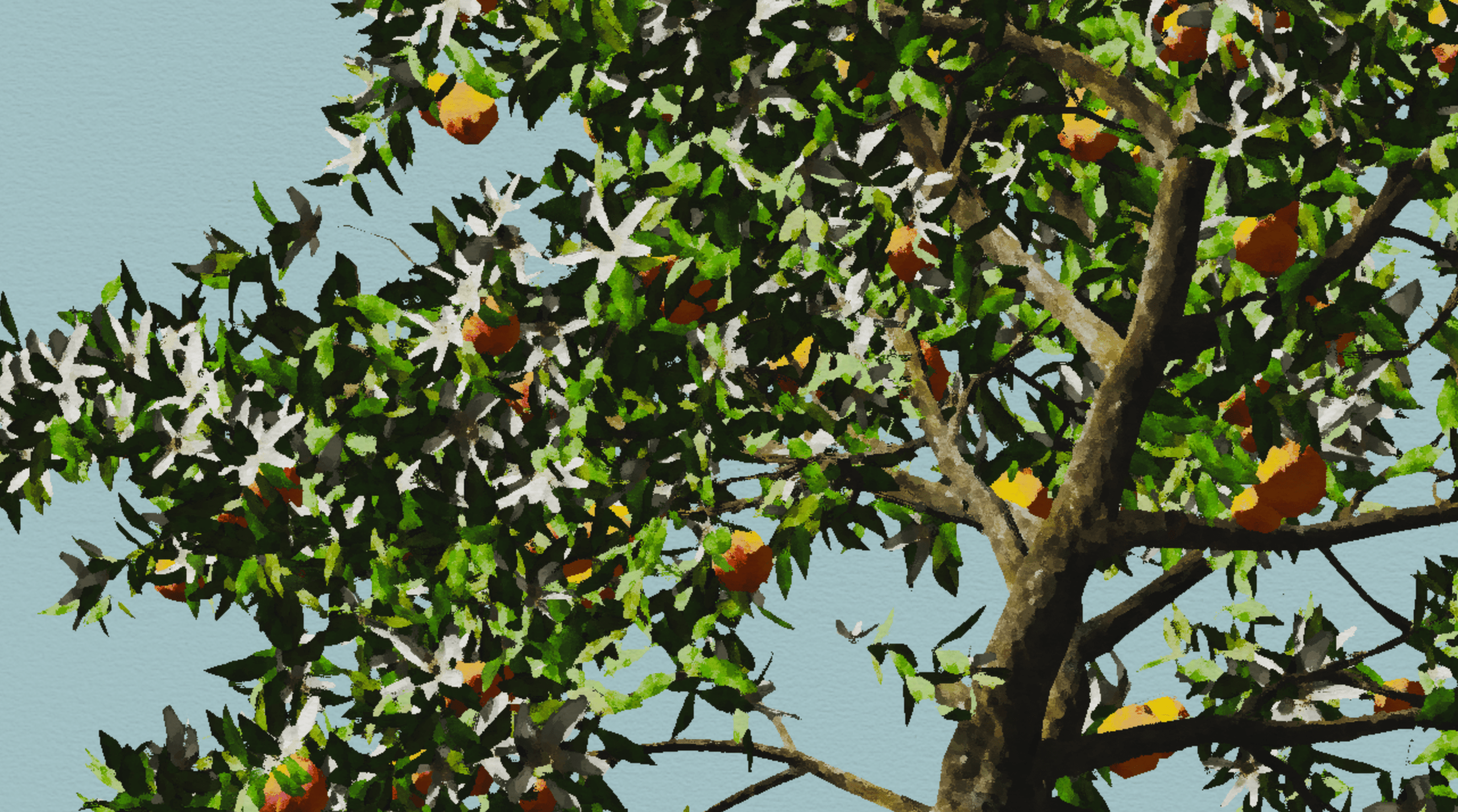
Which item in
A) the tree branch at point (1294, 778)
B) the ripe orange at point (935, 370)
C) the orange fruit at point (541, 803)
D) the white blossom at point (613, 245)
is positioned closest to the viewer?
the white blossom at point (613, 245)

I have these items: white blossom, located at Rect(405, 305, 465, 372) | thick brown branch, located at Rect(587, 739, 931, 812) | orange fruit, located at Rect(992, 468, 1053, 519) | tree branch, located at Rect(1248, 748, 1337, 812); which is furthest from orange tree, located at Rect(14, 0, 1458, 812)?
orange fruit, located at Rect(992, 468, 1053, 519)

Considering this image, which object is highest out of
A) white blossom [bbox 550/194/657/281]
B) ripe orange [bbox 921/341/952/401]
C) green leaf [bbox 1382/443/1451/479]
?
ripe orange [bbox 921/341/952/401]

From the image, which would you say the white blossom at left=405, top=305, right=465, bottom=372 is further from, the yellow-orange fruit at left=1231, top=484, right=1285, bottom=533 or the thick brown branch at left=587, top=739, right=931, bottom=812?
the yellow-orange fruit at left=1231, top=484, right=1285, bottom=533

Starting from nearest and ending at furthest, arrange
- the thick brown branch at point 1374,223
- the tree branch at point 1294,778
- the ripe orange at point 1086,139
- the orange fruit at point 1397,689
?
the thick brown branch at point 1374,223, the ripe orange at point 1086,139, the tree branch at point 1294,778, the orange fruit at point 1397,689

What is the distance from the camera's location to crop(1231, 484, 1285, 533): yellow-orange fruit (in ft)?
12.2

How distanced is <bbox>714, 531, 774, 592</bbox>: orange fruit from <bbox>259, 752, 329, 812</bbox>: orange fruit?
44.4 inches

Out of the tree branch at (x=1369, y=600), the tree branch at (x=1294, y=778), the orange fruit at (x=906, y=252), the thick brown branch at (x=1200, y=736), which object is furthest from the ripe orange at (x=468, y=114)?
the tree branch at (x=1294, y=778)

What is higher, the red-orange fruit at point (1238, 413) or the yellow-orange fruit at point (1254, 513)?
the red-orange fruit at point (1238, 413)

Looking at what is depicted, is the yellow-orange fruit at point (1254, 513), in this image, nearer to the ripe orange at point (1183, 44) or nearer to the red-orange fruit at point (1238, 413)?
the red-orange fruit at point (1238, 413)

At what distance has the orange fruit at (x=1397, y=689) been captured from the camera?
4.54 m

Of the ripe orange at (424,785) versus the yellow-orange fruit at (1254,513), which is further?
the yellow-orange fruit at (1254,513)

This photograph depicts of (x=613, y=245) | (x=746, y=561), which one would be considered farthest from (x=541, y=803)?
(x=613, y=245)

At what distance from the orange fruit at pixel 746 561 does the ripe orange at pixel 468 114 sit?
1.46m

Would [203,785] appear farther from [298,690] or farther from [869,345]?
[869,345]
